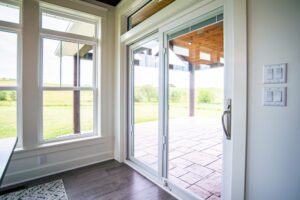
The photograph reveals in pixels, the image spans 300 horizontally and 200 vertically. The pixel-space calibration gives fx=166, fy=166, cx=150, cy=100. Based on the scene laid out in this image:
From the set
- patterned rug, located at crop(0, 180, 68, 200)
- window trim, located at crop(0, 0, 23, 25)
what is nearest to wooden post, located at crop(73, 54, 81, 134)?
window trim, located at crop(0, 0, 23, 25)

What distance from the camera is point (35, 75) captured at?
248 centimetres

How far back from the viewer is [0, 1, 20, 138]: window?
2.33 m

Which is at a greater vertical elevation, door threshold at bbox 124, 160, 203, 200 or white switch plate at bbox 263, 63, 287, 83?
white switch plate at bbox 263, 63, 287, 83

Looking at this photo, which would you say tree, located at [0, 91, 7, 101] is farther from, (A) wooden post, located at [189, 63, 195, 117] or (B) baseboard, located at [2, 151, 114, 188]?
(A) wooden post, located at [189, 63, 195, 117]

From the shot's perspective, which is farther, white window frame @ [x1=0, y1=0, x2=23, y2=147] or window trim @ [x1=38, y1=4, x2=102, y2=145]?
window trim @ [x1=38, y1=4, x2=102, y2=145]

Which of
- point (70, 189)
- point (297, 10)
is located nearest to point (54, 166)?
point (70, 189)

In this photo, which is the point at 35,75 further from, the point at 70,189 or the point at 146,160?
the point at 146,160

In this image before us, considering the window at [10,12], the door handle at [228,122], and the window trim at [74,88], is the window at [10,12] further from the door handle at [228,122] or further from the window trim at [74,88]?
the door handle at [228,122]

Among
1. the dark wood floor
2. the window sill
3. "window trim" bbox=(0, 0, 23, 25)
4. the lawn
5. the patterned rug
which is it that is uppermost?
"window trim" bbox=(0, 0, 23, 25)

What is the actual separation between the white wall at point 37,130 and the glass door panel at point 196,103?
54.6 inches

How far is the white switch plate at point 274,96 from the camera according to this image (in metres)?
1.15

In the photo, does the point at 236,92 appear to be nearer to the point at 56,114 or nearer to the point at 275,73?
the point at 275,73

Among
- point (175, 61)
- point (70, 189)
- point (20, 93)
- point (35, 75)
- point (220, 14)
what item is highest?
point (220, 14)

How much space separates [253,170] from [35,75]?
2.93m
